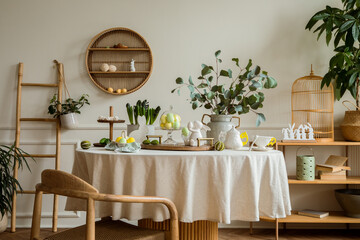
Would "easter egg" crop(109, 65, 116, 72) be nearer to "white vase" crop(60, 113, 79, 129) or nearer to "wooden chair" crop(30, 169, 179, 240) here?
A: "white vase" crop(60, 113, 79, 129)

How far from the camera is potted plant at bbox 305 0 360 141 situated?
327 centimetres

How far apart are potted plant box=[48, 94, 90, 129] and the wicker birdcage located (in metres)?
2.19

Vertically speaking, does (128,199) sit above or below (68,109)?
below

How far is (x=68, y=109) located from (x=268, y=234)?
2385 mm

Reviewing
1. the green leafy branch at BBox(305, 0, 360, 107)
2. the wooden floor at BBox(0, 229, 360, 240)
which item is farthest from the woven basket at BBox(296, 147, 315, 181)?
the green leafy branch at BBox(305, 0, 360, 107)

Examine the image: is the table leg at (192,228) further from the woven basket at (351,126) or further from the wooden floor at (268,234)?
the woven basket at (351,126)

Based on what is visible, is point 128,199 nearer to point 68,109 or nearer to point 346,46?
point 68,109

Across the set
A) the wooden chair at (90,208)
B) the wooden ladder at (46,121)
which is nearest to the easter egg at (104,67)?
the wooden ladder at (46,121)

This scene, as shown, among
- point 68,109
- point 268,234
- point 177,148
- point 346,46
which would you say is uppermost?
point 346,46

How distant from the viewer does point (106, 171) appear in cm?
196

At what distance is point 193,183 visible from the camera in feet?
6.23

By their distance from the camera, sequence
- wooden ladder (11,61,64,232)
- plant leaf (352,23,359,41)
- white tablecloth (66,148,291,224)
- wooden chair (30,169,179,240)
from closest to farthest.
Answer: wooden chair (30,169,179,240)
white tablecloth (66,148,291,224)
plant leaf (352,23,359,41)
wooden ladder (11,61,64,232)

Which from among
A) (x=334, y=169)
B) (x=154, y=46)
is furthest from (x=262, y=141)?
(x=154, y=46)

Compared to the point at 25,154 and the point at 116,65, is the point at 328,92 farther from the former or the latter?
the point at 25,154
